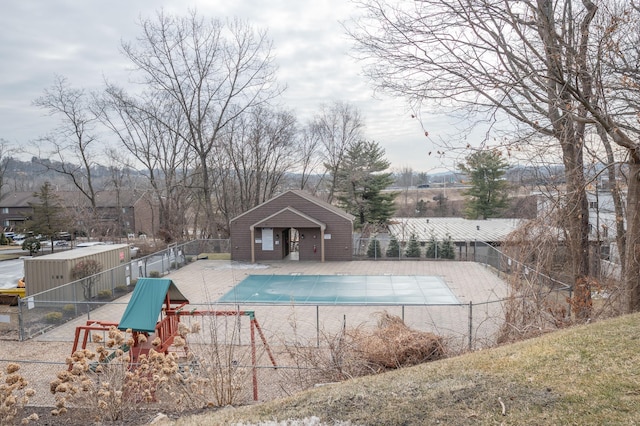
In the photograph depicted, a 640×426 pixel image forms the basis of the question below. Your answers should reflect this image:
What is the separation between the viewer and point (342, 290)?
21609 mm

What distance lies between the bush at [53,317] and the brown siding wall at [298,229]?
1514 centimetres

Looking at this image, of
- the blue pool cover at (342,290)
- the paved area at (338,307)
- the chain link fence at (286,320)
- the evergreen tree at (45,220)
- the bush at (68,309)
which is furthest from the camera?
the evergreen tree at (45,220)

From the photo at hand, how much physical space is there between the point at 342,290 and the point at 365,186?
26321 millimetres

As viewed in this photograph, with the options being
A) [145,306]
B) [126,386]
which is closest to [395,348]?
[126,386]

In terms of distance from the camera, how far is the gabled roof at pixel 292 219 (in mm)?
29141

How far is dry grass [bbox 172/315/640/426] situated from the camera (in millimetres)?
4559

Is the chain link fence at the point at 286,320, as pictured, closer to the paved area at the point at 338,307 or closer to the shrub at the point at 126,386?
the paved area at the point at 338,307

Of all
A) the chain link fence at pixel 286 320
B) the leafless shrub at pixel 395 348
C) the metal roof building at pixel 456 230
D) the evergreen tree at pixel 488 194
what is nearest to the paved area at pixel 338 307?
the chain link fence at pixel 286 320

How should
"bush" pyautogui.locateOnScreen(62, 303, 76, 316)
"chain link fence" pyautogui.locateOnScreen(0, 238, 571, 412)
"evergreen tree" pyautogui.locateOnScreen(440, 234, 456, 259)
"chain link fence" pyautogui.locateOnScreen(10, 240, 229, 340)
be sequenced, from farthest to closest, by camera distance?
"evergreen tree" pyautogui.locateOnScreen(440, 234, 456, 259) → "bush" pyautogui.locateOnScreen(62, 303, 76, 316) → "chain link fence" pyautogui.locateOnScreen(10, 240, 229, 340) → "chain link fence" pyautogui.locateOnScreen(0, 238, 571, 412)

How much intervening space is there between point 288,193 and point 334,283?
9267 millimetres

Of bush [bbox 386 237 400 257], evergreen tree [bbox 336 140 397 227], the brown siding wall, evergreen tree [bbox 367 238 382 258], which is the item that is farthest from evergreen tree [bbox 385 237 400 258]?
evergreen tree [bbox 336 140 397 227]

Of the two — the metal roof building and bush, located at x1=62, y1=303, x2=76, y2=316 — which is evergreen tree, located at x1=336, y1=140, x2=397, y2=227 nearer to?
the metal roof building

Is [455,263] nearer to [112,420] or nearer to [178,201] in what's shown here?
[112,420]

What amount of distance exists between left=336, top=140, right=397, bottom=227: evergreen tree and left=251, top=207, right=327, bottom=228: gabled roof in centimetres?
1776
